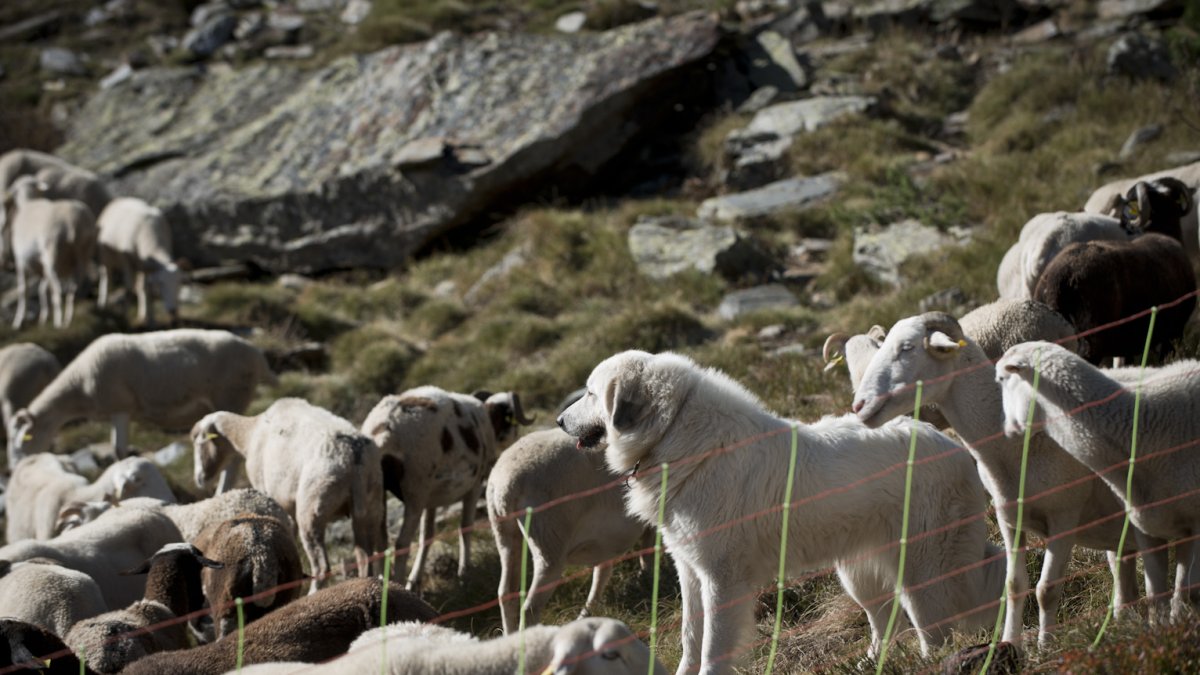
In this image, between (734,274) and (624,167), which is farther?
(624,167)

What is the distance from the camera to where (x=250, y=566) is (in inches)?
320

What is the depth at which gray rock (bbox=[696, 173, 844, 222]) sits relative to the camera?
56.3ft

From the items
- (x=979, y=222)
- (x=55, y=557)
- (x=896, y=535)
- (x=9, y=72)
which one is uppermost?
(x=896, y=535)

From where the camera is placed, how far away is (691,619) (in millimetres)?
6414

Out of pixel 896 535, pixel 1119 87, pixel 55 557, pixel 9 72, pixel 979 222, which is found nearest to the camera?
pixel 896 535

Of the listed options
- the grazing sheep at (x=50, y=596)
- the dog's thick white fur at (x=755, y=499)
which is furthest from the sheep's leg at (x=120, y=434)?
the dog's thick white fur at (x=755, y=499)

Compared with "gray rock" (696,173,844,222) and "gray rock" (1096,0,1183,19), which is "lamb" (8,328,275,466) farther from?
"gray rock" (1096,0,1183,19)

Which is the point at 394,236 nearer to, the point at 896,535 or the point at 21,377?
the point at 21,377

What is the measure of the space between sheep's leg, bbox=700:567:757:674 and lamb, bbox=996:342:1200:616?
58.6 inches

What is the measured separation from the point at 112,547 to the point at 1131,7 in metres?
18.6

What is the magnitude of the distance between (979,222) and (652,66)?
624cm

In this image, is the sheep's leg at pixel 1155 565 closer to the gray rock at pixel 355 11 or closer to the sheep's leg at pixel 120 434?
the sheep's leg at pixel 120 434

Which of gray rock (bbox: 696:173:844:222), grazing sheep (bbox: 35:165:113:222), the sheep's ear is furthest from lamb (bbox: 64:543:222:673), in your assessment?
grazing sheep (bbox: 35:165:113:222)

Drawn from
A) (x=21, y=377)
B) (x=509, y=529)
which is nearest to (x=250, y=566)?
(x=509, y=529)
